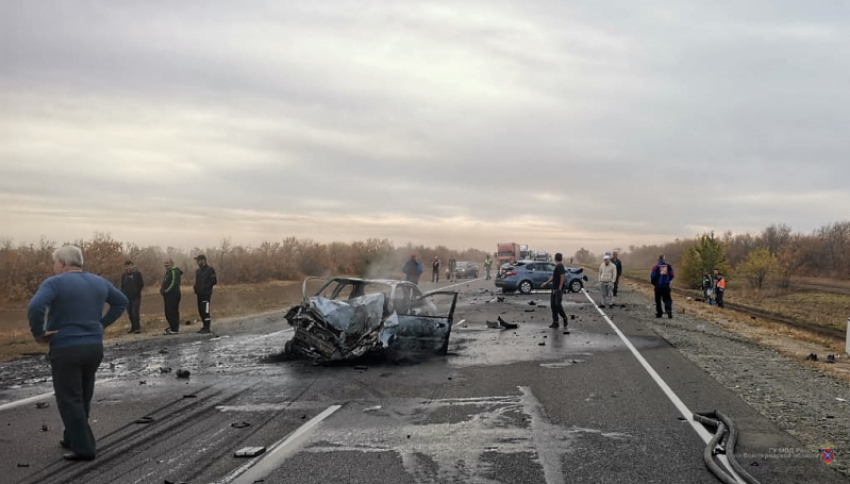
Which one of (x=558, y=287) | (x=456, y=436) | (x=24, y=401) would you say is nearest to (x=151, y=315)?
(x=558, y=287)

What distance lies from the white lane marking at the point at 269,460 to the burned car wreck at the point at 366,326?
423 cm

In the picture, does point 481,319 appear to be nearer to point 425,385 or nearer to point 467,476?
point 425,385

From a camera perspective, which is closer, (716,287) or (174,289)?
(174,289)

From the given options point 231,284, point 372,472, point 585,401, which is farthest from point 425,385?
point 231,284

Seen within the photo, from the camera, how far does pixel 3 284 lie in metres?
36.7

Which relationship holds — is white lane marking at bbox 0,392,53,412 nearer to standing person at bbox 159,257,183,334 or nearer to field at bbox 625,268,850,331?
standing person at bbox 159,257,183,334

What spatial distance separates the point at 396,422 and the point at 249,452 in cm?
183

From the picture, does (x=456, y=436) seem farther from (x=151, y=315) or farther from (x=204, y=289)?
(x=151, y=315)

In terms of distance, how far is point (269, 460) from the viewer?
221 inches

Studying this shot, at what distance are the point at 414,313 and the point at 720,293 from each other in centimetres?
2541

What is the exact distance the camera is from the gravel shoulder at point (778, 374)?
7.29m

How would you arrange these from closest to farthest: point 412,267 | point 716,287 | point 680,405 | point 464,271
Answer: point 680,405, point 412,267, point 716,287, point 464,271

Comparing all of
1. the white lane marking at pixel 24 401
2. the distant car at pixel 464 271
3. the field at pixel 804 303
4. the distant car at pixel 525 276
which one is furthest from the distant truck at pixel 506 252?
the white lane marking at pixel 24 401

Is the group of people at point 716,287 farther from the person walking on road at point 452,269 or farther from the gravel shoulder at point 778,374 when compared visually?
the person walking on road at point 452,269
